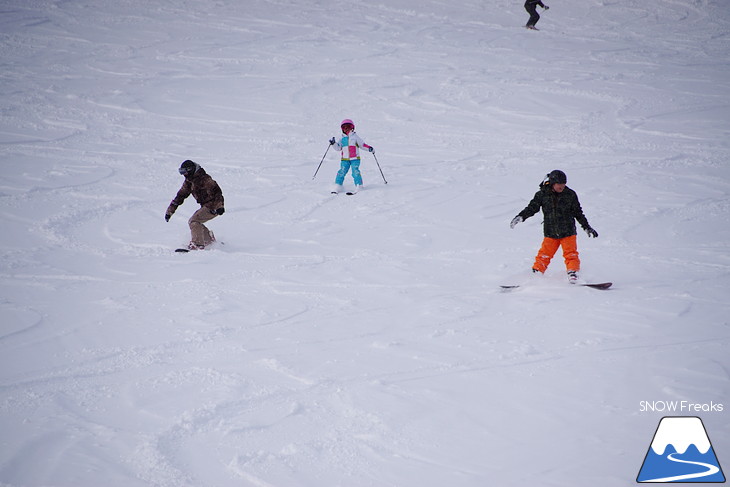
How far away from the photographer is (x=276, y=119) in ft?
52.9

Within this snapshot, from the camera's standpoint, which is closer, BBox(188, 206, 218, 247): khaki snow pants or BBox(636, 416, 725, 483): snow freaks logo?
BBox(636, 416, 725, 483): snow freaks logo

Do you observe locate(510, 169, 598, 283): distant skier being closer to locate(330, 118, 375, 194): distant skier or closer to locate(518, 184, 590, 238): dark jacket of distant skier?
locate(518, 184, 590, 238): dark jacket of distant skier

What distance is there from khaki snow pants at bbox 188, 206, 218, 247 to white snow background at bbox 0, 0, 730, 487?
0.37 metres

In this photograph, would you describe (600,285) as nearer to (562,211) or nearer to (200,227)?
(562,211)

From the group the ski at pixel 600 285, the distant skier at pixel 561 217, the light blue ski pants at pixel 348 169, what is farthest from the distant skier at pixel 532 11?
the ski at pixel 600 285

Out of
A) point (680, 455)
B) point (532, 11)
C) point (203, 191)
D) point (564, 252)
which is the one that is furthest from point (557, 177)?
point (532, 11)

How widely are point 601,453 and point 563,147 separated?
10618 millimetres

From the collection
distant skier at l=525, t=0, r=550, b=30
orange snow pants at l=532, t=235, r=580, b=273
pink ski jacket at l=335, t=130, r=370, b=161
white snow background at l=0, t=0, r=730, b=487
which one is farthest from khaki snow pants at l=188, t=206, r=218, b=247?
distant skier at l=525, t=0, r=550, b=30

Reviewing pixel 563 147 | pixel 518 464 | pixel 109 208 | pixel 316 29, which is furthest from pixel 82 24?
pixel 518 464

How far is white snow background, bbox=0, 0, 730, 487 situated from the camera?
15.0 ft

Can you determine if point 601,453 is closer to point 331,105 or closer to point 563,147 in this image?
point 563,147

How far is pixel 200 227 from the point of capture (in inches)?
358

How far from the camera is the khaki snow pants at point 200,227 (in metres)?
8.95

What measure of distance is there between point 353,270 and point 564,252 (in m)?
2.53
